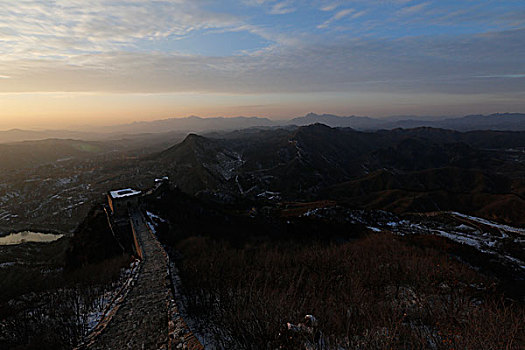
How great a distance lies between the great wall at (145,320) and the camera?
29.5ft

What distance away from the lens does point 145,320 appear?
34.4ft

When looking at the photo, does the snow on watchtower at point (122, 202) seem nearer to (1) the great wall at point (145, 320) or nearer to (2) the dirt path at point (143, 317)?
(2) the dirt path at point (143, 317)

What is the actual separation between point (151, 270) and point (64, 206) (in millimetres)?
177507

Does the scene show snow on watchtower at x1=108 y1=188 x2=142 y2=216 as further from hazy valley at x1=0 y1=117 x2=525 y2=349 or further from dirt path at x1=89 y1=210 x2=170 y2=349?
dirt path at x1=89 y1=210 x2=170 y2=349

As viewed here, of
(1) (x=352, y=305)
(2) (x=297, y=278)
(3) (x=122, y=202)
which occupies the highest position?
(1) (x=352, y=305)

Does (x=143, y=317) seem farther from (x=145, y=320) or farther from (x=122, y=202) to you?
(x=122, y=202)

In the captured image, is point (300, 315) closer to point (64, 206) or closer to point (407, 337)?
point (407, 337)

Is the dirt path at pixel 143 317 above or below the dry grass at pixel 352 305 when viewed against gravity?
below

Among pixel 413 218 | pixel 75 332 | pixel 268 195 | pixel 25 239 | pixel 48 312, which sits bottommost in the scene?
pixel 25 239

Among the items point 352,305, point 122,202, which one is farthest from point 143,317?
point 122,202

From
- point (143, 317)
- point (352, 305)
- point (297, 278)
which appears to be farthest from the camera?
point (297, 278)

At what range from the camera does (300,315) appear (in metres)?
8.56

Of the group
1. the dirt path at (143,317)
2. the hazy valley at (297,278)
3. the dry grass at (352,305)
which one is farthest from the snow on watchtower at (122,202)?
the dry grass at (352,305)

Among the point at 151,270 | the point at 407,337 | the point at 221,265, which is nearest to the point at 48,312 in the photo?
the point at 151,270
